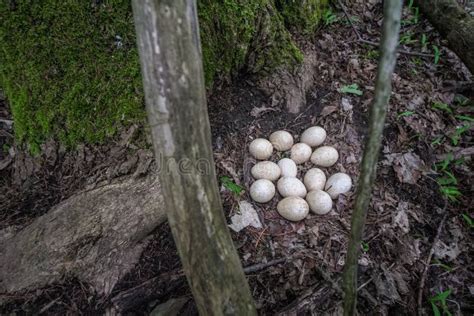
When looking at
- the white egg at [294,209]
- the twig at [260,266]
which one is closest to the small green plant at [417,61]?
the white egg at [294,209]

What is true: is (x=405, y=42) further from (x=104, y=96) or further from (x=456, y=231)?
(x=104, y=96)

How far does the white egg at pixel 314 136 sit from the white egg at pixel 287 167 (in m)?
0.27

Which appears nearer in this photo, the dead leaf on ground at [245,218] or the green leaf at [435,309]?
the green leaf at [435,309]

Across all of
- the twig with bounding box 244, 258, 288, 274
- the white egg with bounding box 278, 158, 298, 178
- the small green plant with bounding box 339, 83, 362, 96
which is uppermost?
the small green plant with bounding box 339, 83, 362, 96

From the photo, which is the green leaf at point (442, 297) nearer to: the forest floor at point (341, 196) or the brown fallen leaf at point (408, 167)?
the forest floor at point (341, 196)

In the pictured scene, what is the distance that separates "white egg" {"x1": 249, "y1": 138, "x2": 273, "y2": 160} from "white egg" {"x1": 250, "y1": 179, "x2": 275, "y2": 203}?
270 millimetres

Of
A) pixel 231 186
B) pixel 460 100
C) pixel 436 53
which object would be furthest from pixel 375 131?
pixel 436 53

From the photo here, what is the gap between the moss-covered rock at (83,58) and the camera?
240 centimetres

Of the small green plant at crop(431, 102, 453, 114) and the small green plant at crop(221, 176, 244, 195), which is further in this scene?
the small green plant at crop(431, 102, 453, 114)

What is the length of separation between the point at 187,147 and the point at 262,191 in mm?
1361

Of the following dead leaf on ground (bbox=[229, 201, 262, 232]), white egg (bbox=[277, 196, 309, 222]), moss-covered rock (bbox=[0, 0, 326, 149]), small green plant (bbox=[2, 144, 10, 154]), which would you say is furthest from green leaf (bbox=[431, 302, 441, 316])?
small green plant (bbox=[2, 144, 10, 154])

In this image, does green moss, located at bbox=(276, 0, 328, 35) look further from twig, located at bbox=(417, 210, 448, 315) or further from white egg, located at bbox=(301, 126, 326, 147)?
twig, located at bbox=(417, 210, 448, 315)

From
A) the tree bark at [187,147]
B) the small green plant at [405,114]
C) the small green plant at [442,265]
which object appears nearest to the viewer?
the tree bark at [187,147]

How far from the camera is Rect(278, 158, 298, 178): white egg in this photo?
280 centimetres
